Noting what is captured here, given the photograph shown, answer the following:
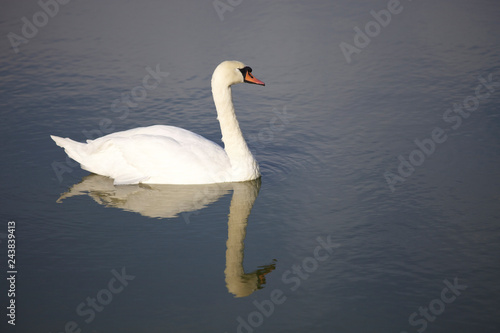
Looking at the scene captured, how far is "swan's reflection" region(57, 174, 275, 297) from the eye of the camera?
29.7ft

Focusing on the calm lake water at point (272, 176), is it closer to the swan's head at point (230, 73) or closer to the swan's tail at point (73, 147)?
the swan's tail at point (73, 147)

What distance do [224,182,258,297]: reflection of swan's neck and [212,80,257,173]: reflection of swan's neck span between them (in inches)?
11.4

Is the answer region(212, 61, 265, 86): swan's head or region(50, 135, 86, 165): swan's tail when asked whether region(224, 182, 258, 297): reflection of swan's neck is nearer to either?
region(212, 61, 265, 86): swan's head

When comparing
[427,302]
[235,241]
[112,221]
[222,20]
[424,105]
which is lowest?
[427,302]

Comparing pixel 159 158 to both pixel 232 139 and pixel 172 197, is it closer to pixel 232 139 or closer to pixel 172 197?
pixel 172 197

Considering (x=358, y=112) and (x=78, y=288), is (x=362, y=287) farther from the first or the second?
(x=358, y=112)

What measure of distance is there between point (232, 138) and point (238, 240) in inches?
79.2

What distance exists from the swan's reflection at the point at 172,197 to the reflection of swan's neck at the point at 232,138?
0.28m

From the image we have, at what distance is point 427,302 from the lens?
708cm

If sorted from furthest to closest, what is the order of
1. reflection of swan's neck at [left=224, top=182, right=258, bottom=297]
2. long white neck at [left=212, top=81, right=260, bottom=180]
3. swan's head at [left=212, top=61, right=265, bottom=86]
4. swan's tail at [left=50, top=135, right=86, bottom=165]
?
swan's tail at [left=50, top=135, right=86, bottom=165] < long white neck at [left=212, top=81, right=260, bottom=180] < swan's head at [left=212, top=61, right=265, bottom=86] < reflection of swan's neck at [left=224, top=182, right=258, bottom=297]

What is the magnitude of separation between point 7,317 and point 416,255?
4424 mm

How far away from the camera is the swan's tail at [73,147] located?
1035 cm

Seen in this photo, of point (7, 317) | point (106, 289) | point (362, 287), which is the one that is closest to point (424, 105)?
point (362, 287)

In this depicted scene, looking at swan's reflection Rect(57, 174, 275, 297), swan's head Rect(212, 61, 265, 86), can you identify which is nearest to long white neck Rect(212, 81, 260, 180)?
swan's head Rect(212, 61, 265, 86)
